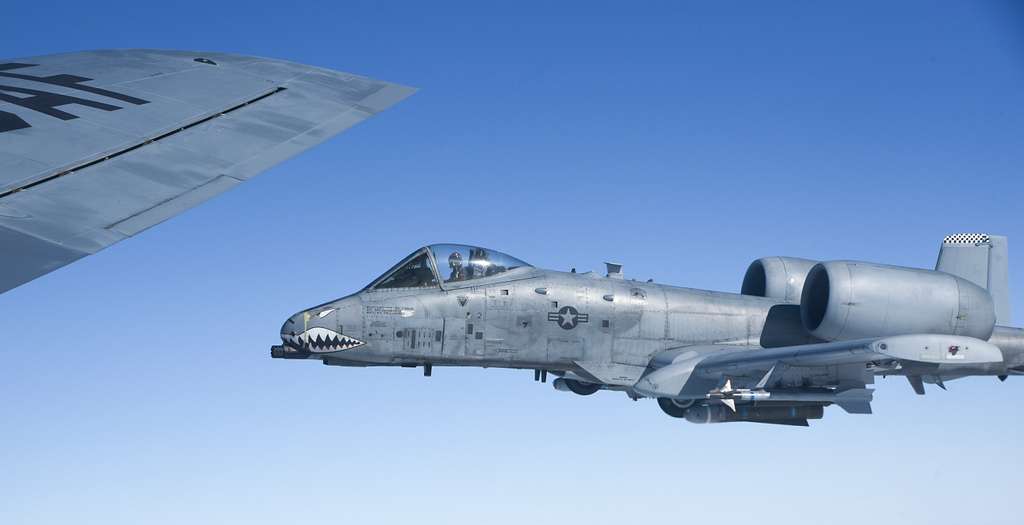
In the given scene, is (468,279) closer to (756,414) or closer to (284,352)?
(284,352)

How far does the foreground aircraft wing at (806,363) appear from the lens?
13.9 metres

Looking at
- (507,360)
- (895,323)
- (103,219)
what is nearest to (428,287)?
(507,360)

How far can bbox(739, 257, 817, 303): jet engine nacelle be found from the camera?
18.6 meters

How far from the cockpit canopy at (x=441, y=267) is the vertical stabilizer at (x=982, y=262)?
9941 millimetres

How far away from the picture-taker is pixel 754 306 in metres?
17.8

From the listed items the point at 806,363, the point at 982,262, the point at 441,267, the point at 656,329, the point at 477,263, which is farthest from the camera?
the point at 982,262

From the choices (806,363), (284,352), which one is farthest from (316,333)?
(806,363)

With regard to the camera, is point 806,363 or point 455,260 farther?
point 455,260

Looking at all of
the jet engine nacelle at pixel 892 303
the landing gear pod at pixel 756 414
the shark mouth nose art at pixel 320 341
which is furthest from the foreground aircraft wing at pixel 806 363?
the shark mouth nose art at pixel 320 341

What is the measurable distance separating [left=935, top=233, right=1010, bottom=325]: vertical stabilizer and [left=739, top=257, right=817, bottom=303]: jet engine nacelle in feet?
10.5

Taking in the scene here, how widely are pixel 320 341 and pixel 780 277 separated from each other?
927 cm

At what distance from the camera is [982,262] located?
773 inches

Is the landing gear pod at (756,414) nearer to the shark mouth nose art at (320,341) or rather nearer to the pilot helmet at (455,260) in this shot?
the pilot helmet at (455,260)

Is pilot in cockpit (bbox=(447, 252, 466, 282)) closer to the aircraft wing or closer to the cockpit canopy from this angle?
the cockpit canopy
